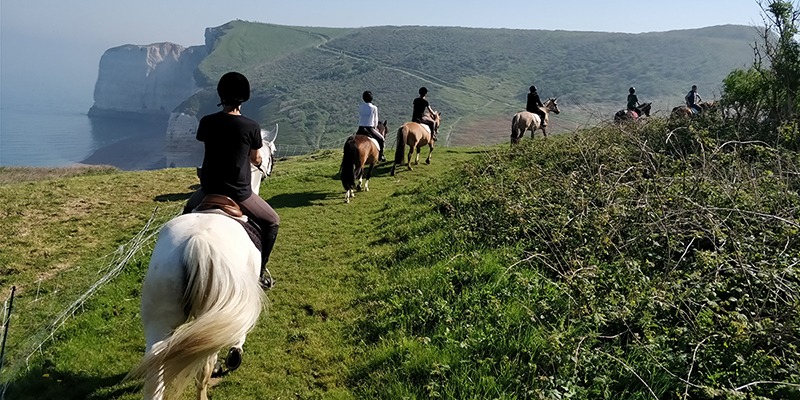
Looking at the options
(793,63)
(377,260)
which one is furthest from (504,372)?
(793,63)

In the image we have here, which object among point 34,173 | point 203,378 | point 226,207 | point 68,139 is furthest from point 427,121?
point 68,139

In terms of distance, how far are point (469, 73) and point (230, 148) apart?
4702 inches

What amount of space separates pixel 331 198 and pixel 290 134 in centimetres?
8640

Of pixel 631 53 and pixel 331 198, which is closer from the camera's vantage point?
pixel 331 198

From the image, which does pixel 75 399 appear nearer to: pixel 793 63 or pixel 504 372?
pixel 504 372

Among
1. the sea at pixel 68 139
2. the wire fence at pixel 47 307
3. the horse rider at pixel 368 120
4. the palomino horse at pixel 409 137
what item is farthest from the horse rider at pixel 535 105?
the sea at pixel 68 139

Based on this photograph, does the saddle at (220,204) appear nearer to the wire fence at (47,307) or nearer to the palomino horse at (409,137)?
the wire fence at (47,307)

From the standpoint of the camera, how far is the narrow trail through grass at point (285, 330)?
4.05 meters

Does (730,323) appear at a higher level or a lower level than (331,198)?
higher

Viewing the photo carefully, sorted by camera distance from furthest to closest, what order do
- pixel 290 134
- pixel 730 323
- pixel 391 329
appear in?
pixel 290 134 < pixel 391 329 < pixel 730 323

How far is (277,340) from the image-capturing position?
16.2 feet

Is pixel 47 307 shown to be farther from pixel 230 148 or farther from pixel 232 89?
pixel 232 89

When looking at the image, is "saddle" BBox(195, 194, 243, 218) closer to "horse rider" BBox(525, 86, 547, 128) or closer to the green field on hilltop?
the green field on hilltop

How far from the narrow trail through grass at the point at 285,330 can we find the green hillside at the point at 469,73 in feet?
195
